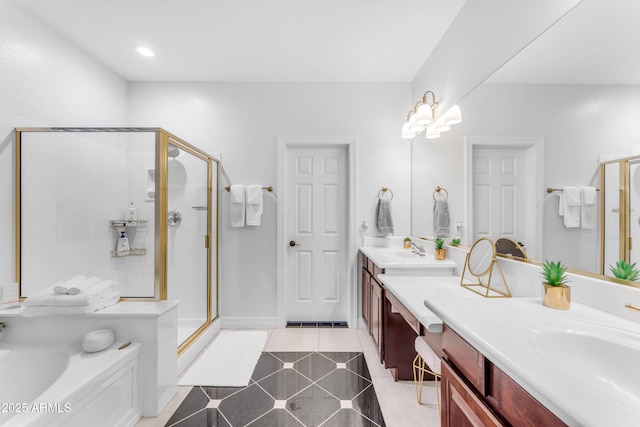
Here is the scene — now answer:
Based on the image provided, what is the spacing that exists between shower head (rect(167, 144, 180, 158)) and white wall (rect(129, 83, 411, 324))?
0.74m

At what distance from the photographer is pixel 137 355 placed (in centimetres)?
162

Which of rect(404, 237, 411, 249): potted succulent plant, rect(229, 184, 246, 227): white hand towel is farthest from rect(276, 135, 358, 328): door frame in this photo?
rect(404, 237, 411, 249): potted succulent plant

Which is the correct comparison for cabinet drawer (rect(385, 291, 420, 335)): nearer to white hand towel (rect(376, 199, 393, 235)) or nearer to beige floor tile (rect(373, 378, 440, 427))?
beige floor tile (rect(373, 378, 440, 427))

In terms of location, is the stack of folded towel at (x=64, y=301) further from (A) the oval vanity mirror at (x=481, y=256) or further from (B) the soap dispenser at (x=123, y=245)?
(A) the oval vanity mirror at (x=481, y=256)

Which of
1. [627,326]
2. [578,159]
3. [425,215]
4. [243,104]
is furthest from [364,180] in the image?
[627,326]

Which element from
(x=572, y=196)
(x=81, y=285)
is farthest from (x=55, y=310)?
(x=572, y=196)

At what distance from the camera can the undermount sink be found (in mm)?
698

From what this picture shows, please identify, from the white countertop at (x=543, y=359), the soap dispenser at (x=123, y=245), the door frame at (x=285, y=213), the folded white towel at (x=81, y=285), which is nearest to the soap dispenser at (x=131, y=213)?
the soap dispenser at (x=123, y=245)

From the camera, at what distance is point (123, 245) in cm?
207

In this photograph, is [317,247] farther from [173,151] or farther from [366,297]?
[173,151]

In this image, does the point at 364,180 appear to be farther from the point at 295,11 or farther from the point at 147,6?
the point at 147,6

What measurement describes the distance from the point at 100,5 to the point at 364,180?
8.09ft

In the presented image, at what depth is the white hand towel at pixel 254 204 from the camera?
2777 millimetres

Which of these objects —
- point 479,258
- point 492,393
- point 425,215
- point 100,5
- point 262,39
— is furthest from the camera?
point 425,215
